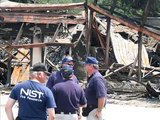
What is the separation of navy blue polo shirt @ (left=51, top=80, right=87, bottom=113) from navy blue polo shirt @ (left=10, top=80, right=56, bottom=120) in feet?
3.84

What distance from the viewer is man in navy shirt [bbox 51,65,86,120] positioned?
6.97m

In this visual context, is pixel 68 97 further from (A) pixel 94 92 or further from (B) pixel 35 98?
(B) pixel 35 98

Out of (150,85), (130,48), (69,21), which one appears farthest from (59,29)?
(130,48)

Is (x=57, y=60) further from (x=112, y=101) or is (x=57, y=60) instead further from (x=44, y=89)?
→ (x=44, y=89)

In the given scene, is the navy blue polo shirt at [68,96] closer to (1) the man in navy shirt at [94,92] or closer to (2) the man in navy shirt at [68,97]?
(2) the man in navy shirt at [68,97]

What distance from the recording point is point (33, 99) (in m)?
5.65

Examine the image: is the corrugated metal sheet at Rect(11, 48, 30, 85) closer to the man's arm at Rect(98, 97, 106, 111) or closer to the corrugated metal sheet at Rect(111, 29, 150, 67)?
the corrugated metal sheet at Rect(111, 29, 150, 67)

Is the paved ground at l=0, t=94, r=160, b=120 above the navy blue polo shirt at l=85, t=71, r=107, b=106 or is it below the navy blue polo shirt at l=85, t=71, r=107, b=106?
below

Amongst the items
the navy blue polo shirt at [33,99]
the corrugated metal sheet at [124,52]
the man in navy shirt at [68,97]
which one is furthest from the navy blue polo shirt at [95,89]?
the corrugated metal sheet at [124,52]

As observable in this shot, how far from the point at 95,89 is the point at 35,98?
1.93 m

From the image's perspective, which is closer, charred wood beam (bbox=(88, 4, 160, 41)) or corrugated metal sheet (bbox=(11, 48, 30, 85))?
charred wood beam (bbox=(88, 4, 160, 41))

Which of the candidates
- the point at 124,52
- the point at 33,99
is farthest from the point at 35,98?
Answer: the point at 124,52

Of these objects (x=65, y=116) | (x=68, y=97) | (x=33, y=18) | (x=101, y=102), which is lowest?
(x=33, y=18)

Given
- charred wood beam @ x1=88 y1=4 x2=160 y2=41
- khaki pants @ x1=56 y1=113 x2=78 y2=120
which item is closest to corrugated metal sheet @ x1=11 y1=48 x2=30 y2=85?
charred wood beam @ x1=88 y1=4 x2=160 y2=41
